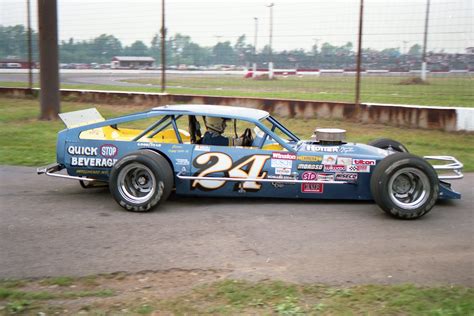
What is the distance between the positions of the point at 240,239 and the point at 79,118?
9.20 ft

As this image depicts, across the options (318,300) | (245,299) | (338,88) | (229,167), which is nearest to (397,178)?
(229,167)

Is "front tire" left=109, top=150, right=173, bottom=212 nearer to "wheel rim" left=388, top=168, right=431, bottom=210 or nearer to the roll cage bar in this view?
the roll cage bar

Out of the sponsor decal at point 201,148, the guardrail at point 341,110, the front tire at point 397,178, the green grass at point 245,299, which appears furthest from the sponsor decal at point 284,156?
the guardrail at point 341,110

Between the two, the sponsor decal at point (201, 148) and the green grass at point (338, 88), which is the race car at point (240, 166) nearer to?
the sponsor decal at point (201, 148)

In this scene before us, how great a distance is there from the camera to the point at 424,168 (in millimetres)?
5219

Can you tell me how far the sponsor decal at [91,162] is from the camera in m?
5.75

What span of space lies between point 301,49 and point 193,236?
29.2ft

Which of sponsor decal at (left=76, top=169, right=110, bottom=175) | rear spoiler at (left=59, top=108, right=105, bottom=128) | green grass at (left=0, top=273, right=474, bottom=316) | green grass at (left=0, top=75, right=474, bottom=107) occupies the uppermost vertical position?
green grass at (left=0, top=75, right=474, bottom=107)

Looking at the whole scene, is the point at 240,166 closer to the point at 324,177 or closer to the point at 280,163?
the point at 280,163

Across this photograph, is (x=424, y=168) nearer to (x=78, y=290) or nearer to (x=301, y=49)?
(x=78, y=290)

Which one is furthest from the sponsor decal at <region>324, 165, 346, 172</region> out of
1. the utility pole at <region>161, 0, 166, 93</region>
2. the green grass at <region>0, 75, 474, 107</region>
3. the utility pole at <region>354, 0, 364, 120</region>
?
the utility pole at <region>161, 0, 166, 93</region>

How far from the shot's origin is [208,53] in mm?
14320

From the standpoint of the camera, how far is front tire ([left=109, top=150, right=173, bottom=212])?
5359 millimetres

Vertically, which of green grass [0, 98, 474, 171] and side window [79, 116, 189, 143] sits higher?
side window [79, 116, 189, 143]
